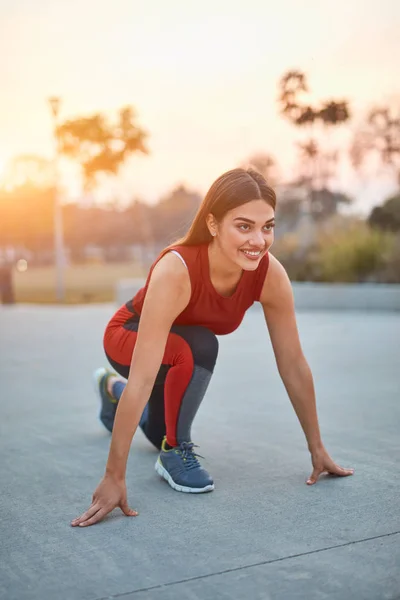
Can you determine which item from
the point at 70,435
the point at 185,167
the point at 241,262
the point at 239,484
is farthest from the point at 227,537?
the point at 185,167

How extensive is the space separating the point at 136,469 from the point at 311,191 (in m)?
18.9

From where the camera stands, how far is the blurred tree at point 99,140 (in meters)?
35.3

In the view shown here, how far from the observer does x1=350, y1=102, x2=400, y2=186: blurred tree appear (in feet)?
76.9

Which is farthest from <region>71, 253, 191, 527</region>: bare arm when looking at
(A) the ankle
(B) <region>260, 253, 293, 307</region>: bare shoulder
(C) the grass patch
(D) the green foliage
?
(C) the grass patch

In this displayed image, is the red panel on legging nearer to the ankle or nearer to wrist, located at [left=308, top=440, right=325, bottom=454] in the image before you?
wrist, located at [left=308, top=440, right=325, bottom=454]

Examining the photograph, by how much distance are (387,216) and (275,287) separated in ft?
46.6

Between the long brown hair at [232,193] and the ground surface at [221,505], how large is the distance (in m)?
1.12

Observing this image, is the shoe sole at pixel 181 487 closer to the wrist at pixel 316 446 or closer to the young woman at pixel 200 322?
the young woman at pixel 200 322

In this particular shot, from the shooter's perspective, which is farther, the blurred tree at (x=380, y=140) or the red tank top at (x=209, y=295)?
the blurred tree at (x=380, y=140)

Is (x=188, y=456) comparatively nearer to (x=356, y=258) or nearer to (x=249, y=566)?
(x=249, y=566)

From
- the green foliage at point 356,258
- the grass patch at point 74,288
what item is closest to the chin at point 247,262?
the green foliage at point 356,258

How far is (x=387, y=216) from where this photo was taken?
17.1m

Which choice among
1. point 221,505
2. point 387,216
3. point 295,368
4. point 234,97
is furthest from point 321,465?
point 234,97

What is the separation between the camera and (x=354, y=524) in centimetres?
289
